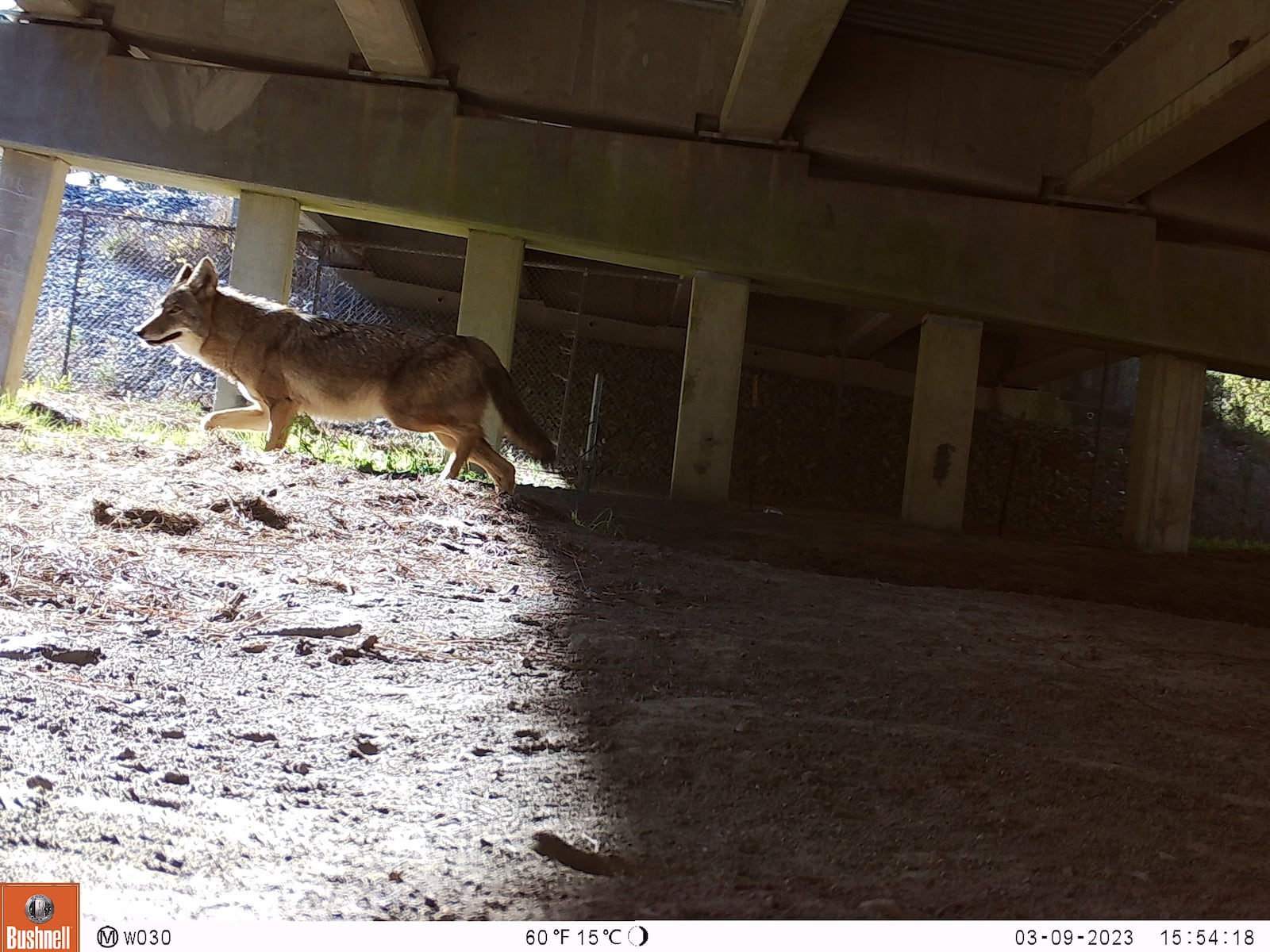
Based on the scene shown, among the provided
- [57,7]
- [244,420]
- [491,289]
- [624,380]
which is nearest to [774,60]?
[491,289]

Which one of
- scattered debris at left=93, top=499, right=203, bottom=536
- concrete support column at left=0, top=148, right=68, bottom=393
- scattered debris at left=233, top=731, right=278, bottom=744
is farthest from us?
concrete support column at left=0, top=148, right=68, bottom=393

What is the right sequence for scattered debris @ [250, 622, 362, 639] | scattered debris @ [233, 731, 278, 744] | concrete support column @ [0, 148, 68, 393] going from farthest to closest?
concrete support column @ [0, 148, 68, 393] < scattered debris @ [250, 622, 362, 639] < scattered debris @ [233, 731, 278, 744]

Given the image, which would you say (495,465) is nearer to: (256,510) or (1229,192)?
(256,510)

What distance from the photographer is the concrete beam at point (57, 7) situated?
Result: 11.5m

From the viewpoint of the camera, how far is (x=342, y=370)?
341 inches

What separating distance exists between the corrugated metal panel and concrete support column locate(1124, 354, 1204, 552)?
3.74 metres

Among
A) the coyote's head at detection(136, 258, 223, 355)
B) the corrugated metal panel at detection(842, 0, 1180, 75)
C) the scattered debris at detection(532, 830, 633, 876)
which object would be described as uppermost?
the corrugated metal panel at detection(842, 0, 1180, 75)

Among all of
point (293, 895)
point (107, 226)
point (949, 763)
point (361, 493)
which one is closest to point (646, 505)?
point (361, 493)

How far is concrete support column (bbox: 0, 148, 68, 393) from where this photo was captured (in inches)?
447

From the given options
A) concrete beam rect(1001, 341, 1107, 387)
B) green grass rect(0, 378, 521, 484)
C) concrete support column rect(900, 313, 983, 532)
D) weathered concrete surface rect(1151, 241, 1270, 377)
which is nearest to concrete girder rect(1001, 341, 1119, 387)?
concrete beam rect(1001, 341, 1107, 387)

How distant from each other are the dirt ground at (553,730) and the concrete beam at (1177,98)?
15.7 ft

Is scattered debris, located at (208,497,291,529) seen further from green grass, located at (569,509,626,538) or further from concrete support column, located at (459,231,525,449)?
concrete support column, located at (459,231,525,449)

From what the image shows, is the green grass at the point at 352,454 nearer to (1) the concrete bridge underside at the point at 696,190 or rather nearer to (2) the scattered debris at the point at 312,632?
(1) the concrete bridge underside at the point at 696,190

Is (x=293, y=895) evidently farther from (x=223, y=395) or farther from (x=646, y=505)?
(x=223, y=395)
